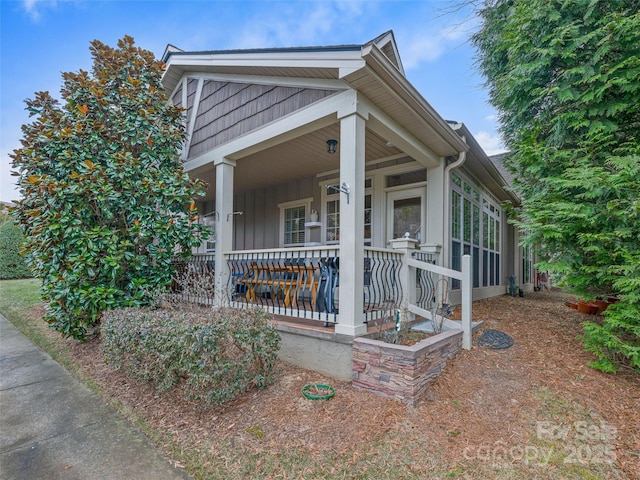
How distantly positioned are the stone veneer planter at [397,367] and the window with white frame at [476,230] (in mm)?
3239

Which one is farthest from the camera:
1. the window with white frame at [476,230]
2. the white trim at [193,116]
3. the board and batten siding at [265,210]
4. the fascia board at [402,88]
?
the board and batten siding at [265,210]

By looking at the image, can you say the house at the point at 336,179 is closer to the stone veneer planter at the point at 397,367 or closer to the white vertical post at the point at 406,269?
the white vertical post at the point at 406,269

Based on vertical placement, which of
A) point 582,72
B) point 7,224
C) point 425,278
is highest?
point 582,72

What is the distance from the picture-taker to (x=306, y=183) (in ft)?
25.1

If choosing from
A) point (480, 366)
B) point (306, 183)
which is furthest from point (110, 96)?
point (480, 366)

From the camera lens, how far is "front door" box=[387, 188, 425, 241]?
599cm

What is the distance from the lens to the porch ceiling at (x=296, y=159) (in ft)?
18.0

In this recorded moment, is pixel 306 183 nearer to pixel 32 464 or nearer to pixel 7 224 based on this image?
pixel 32 464

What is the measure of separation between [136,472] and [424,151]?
5152mm

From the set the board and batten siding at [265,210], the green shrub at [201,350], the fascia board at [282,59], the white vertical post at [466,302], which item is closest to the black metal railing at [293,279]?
the green shrub at [201,350]

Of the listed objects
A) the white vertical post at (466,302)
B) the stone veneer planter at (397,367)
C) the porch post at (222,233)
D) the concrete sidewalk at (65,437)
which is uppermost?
the porch post at (222,233)

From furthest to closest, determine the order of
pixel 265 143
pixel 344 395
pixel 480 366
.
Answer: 1. pixel 265 143
2. pixel 480 366
3. pixel 344 395

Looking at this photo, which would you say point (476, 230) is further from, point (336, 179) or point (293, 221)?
point (293, 221)

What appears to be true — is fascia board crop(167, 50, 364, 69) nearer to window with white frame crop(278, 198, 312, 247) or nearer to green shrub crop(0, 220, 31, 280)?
window with white frame crop(278, 198, 312, 247)
